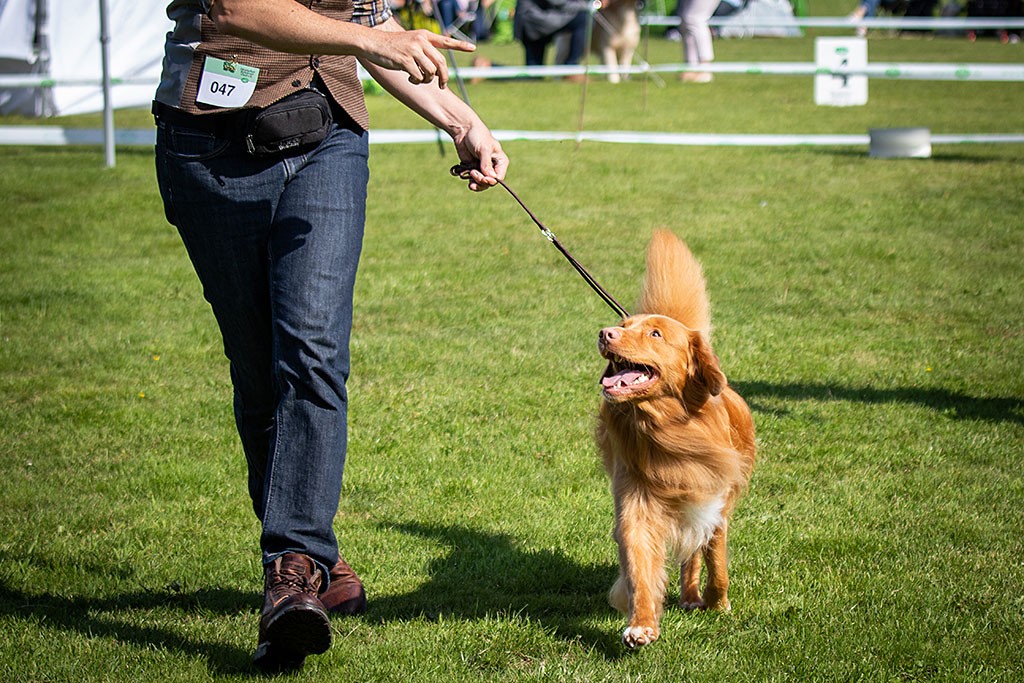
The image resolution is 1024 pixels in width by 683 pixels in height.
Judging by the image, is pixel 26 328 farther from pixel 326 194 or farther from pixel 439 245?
pixel 326 194

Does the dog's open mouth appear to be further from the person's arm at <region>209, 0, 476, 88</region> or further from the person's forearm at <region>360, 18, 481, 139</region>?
the person's arm at <region>209, 0, 476, 88</region>

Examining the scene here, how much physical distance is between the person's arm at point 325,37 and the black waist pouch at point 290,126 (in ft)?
0.89

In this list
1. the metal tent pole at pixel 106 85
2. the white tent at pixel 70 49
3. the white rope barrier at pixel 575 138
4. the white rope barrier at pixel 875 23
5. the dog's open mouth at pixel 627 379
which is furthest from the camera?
the white rope barrier at pixel 875 23

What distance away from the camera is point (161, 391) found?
5664 mm

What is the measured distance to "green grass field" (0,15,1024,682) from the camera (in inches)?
130

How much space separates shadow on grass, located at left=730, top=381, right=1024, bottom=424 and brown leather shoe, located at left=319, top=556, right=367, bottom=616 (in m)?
2.56

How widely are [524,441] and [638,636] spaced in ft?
6.46

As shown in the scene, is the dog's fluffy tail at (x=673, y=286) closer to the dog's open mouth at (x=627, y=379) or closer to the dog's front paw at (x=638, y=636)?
the dog's open mouth at (x=627, y=379)

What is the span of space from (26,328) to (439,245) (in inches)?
122

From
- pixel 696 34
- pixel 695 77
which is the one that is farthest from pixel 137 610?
pixel 695 77

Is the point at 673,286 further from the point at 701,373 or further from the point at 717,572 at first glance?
the point at 717,572

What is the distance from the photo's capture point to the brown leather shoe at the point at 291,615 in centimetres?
276

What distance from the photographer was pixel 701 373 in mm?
3324

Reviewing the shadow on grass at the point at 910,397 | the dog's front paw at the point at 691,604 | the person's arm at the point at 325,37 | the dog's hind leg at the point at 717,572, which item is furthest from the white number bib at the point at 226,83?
the shadow on grass at the point at 910,397
